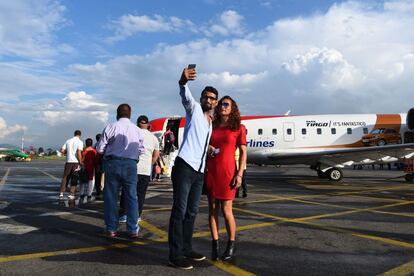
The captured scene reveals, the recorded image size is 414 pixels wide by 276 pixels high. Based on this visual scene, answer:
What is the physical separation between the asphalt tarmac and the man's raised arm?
1821 mm

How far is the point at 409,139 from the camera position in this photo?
17312mm

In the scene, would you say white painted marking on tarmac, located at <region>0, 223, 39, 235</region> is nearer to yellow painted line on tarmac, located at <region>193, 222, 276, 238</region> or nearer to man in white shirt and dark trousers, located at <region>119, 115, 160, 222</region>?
man in white shirt and dark trousers, located at <region>119, 115, 160, 222</region>

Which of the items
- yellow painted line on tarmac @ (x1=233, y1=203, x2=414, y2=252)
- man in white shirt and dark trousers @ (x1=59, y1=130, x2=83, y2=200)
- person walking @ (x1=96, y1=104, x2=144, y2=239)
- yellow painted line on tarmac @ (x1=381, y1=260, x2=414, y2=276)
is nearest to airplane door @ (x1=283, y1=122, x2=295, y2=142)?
yellow painted line on tarmac @ (x1=233, y1=203, x2=414, y2=252)

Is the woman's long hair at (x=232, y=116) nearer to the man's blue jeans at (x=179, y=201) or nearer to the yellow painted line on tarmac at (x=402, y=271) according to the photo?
the man's blue jeans at (x=179, y=201)

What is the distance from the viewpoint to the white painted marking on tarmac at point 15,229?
5.70 m

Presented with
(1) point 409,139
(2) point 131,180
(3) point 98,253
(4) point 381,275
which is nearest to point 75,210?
(2) point 131,180

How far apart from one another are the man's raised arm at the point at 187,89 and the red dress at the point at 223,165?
536mm

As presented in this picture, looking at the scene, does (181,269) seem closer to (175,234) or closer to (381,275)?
(175,234)

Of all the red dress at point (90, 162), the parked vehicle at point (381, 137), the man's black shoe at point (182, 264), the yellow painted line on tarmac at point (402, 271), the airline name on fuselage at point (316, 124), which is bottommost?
the man's black shoe at point (182, 264)

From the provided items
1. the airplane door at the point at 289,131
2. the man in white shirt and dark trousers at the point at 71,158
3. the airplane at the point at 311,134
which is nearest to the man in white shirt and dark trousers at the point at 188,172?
the man in white shirt and dark trousers at the point at 71,158

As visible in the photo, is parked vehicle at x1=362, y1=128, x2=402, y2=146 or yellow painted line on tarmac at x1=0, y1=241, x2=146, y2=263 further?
parked vehicle at x1=362, y1=128, x2=402, y2=146

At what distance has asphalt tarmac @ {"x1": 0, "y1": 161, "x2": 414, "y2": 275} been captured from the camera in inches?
155

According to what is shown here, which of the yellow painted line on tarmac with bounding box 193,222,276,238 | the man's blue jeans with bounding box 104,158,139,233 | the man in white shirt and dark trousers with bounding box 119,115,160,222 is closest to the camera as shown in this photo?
the man's blue jeans with bounding box 104,158,139,233

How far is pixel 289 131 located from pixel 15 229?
1345cm
